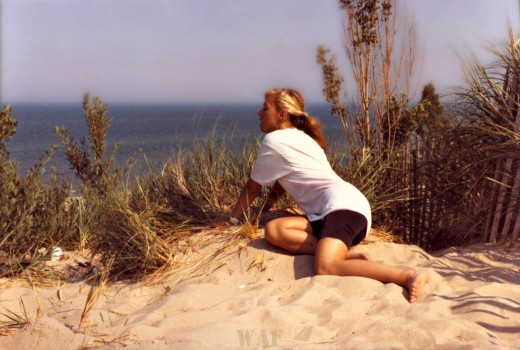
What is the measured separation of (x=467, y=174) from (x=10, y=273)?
353 centimetres

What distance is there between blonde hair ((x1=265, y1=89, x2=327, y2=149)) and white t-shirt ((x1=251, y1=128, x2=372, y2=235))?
0.19 meters

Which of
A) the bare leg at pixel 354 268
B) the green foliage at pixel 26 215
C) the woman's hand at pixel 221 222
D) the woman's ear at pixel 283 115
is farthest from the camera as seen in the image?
the green foliage at pixel 26 215

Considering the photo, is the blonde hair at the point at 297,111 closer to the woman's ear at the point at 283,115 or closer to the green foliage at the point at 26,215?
the woman's ear at the point at 283,115

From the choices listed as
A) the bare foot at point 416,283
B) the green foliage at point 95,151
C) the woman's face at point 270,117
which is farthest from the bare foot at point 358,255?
the green foliage at point 95,151

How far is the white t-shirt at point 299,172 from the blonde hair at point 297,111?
7.4 inches

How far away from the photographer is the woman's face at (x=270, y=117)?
407cm

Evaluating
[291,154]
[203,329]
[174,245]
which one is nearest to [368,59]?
[291,154]

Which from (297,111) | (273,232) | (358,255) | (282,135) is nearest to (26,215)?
(273,232)

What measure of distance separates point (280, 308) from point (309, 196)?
1023 mm

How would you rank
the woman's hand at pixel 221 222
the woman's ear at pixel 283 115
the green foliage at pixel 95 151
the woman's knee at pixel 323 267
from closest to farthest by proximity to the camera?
1. the woman's knee at pixel 323 267
2. the woman's ear at pixel 283 115
3. the woman's hand at pixel 221 222
4. the green foliage at pixel 95 151

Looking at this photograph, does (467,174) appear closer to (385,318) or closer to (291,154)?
(291,154)

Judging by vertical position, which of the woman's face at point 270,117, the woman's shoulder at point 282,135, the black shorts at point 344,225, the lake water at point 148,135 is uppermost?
the woman's face at point 270,117

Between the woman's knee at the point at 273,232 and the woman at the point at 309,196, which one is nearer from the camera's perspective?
the woman at the point at 309,196

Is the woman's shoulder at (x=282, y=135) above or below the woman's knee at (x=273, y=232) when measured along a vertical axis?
above
